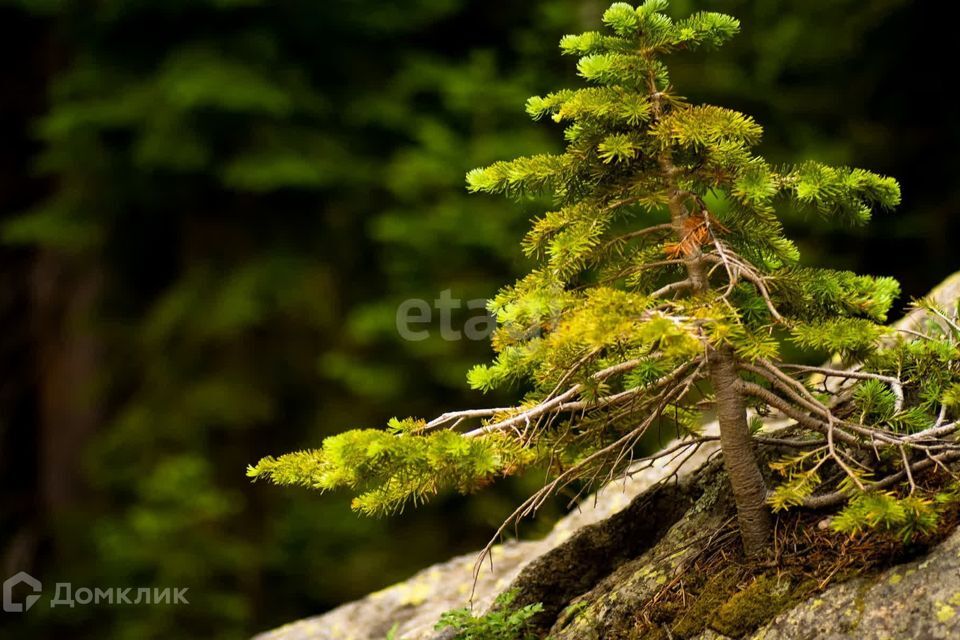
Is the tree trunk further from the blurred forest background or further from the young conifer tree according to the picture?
the blurred forest background

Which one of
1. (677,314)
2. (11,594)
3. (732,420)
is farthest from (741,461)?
(11,594)

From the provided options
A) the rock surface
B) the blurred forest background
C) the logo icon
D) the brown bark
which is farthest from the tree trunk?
the logo icon

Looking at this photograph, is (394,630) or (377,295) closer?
(394,630)

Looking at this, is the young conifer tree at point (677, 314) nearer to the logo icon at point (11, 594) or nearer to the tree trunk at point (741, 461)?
the tree trunk at point (741, 461)

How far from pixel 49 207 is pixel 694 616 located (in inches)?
326

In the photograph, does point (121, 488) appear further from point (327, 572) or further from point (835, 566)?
point (835, 566)

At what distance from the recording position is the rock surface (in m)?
2.05

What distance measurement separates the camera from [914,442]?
2.27 meters

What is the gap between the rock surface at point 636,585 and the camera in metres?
2.05

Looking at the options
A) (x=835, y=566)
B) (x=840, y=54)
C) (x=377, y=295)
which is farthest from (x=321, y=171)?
(x=835, y=566)

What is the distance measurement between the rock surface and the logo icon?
562 cm

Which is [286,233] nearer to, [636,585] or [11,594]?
[11,594]

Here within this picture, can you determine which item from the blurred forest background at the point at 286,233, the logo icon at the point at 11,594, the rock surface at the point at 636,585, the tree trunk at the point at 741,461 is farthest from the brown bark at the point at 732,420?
the logo icon at the point at 11,594

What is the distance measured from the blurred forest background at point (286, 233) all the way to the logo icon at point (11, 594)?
17 centimetres
